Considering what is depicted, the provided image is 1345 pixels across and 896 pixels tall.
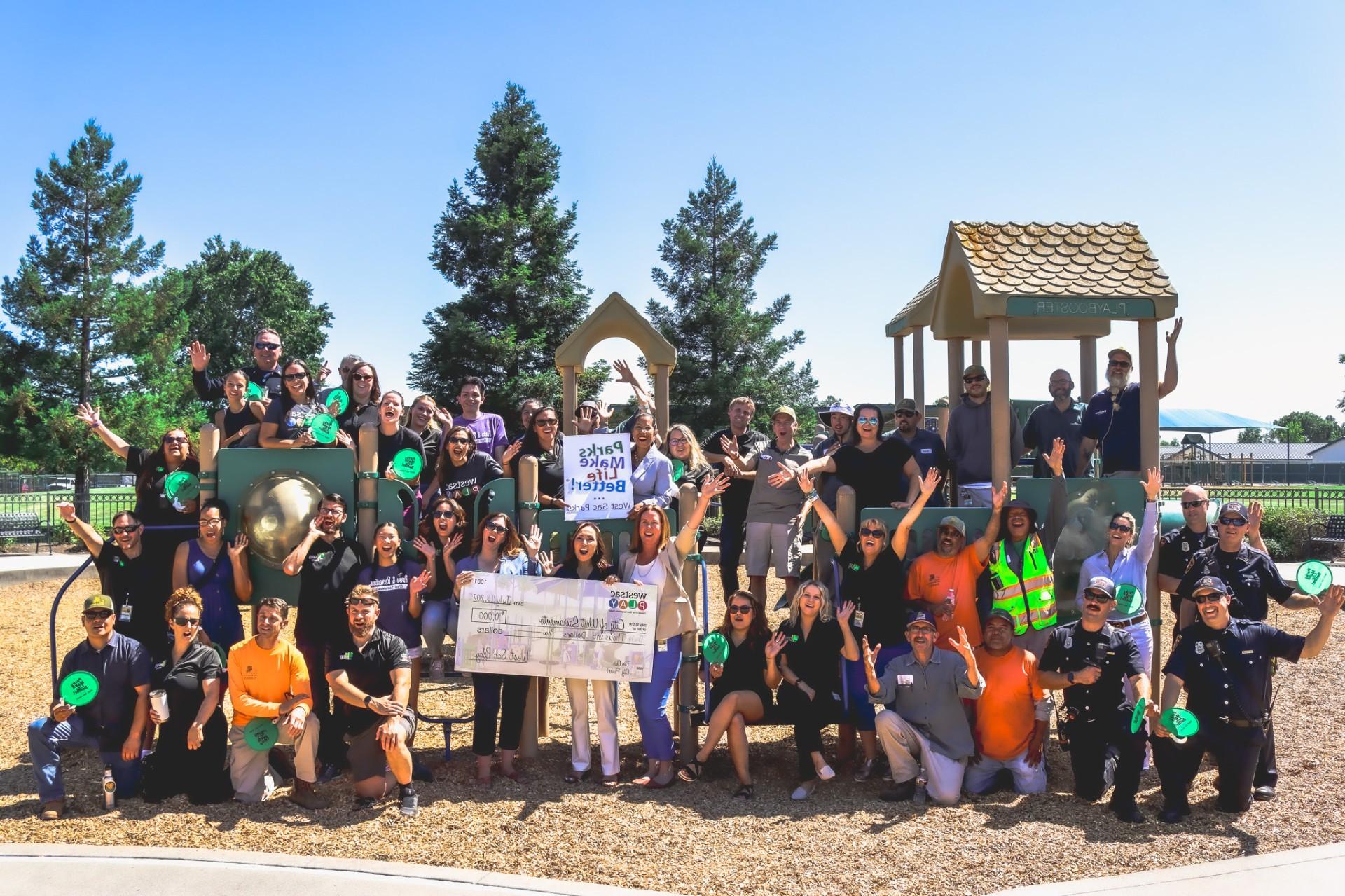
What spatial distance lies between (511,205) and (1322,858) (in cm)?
3039

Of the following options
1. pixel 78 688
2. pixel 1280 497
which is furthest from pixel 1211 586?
pixel 1280 497

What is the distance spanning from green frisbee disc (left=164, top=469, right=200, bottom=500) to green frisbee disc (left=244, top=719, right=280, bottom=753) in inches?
72.7

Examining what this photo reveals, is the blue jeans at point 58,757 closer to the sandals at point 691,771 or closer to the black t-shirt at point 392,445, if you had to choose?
the black t-shirt at point 392,445

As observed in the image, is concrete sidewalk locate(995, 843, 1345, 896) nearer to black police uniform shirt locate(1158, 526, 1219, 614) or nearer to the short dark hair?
black police uniform shirt locate(1158, 526, 1219, 614)

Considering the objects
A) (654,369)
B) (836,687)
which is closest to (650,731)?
(836,687)

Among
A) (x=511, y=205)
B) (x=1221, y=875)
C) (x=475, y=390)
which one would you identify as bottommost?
(x=1221, y=875)

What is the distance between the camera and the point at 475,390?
28.7ft

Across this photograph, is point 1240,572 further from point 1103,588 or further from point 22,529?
point 22,529

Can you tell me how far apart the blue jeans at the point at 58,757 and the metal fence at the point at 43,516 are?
16.1m

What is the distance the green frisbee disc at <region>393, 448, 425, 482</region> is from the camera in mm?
7070

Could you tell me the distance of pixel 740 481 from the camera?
28.2ft

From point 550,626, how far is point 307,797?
5.72 feet

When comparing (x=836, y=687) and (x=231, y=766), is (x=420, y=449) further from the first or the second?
(x=836, y=687)

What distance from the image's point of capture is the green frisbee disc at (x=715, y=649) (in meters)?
6.39
